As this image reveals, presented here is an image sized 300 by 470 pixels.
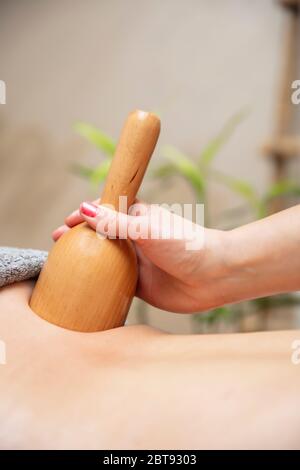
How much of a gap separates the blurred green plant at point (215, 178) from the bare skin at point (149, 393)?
2.93 ft

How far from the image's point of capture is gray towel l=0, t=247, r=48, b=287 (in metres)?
0.50

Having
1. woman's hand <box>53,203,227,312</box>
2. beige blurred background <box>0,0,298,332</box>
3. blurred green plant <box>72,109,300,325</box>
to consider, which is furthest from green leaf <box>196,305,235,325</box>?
woman's hand <box>53,203,227,312</box>

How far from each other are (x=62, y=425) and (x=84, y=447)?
0.07ft

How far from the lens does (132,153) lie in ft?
1.76

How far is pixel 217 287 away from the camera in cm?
62

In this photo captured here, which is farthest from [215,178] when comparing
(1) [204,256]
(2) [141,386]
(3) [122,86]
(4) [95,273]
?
(2) [141,386]

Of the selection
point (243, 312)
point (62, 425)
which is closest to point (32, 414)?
point (62, 425)

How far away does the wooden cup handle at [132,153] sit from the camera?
535 millimetres

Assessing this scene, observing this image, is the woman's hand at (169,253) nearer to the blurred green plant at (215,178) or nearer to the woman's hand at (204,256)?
the woman's hand at (204,256)

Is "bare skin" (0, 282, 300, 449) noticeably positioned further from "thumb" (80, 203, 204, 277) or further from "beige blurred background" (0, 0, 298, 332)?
"beige blurred background" (0, 0, 298, 332)

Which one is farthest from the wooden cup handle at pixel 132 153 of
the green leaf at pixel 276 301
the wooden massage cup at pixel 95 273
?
the green leaf at pixel 276 301
